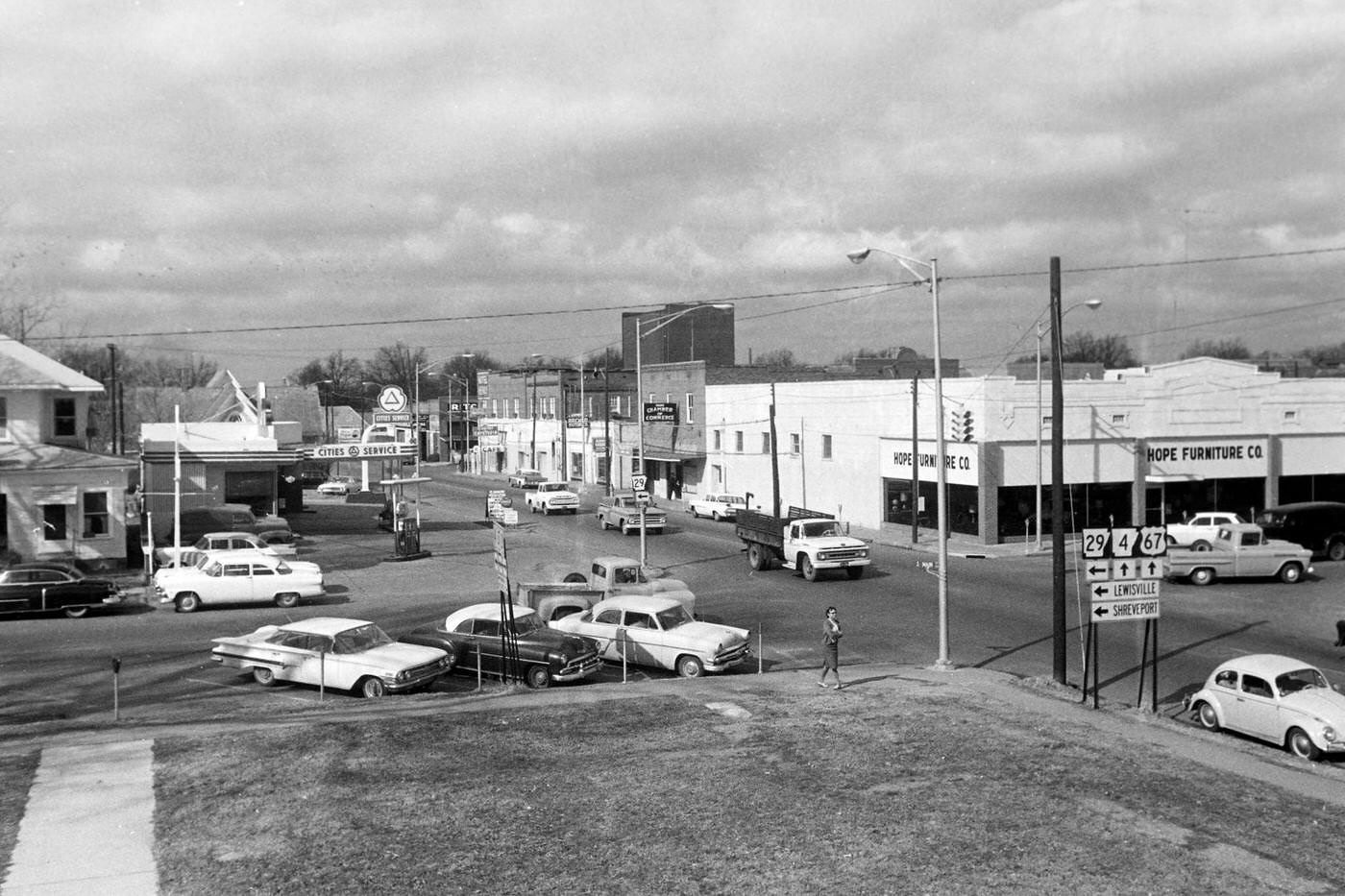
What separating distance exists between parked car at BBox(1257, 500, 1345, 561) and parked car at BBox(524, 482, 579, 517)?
1317 inches

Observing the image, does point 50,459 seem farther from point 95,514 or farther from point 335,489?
point 335,489

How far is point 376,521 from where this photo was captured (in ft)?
182

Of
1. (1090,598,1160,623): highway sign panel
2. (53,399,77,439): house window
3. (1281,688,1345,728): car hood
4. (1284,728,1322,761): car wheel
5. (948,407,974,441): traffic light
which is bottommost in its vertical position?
(1284,728,1322,761): car wheel

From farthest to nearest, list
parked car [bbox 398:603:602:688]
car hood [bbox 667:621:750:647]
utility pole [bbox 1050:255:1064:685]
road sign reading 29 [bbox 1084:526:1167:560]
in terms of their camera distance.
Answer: car hood [bbox 667:621:750:647]
utility pole [bbox 1050:255:1064:685]
parked car [bbox 398:603:602:688]
road sign reading 29 [bbox 1084:526:1167:560]

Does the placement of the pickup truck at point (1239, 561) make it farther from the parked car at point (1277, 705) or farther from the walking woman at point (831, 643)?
the walking woman at point (831, 643)

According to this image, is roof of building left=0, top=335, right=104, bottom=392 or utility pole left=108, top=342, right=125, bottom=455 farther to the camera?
utility pole left=108, top=342, right=125, bottom=455

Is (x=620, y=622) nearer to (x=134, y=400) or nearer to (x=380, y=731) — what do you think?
(x=380, y=731)

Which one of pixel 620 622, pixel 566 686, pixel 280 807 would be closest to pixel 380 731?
pixel 280 807

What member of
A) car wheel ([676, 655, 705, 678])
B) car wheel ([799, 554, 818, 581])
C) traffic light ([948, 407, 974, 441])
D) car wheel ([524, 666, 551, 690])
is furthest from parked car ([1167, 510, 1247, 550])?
car wheel ([524, 666, 551, 690])

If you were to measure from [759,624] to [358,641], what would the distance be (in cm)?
966

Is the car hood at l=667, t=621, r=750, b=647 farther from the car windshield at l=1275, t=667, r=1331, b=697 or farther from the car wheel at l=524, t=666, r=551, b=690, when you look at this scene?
the car windshield at l=1275, t=667, r=1331, b=697

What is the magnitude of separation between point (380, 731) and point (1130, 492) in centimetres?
3730

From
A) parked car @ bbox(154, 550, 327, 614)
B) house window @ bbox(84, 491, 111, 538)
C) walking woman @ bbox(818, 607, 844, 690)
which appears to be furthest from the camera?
house window @ bbox(84, 491, 111, 538)

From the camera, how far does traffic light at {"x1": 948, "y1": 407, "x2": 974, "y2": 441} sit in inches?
1715
